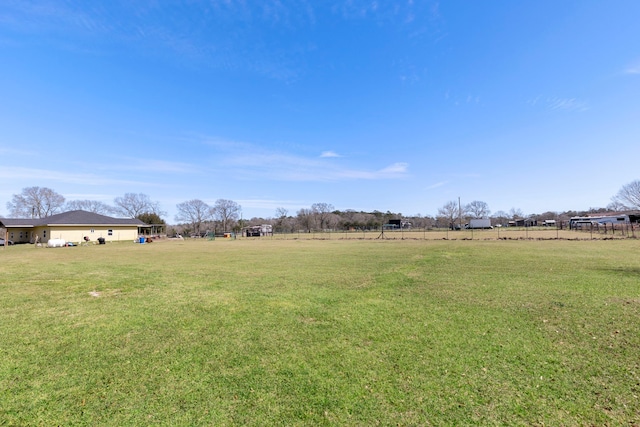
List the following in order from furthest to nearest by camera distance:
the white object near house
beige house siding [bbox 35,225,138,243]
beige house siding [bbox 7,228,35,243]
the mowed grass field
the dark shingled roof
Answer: beige house siding [bbox 7,228,35,243], the dark shingled roof, beige house siding [bbox 35,225,138,243], the white object near house, the mowed grass field

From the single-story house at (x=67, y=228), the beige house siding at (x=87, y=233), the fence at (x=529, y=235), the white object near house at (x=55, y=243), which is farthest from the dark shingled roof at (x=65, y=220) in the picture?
the fence at (x=529, y=235)

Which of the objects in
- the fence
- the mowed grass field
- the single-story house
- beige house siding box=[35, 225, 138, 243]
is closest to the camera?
the mowed grass field

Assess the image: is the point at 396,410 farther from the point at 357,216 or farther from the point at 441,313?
the point at 357,216

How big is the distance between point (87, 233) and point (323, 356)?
43241mm

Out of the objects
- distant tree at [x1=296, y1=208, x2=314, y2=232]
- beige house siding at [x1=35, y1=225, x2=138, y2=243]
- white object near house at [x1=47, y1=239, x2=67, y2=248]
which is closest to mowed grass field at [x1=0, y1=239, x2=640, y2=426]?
white object near house at [x1=47, y1=239, x2=67, y2=248]

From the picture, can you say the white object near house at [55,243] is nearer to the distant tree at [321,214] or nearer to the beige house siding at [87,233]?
the beige house siding at [87,233]

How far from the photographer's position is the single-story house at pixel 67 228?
33.8 meters

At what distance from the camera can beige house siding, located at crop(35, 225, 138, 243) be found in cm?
3362

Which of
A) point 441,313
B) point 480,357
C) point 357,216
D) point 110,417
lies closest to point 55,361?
point 110,417

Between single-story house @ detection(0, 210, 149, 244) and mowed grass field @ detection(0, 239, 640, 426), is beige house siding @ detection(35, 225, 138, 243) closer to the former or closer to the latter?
single-story house @ detection(0, 210, 149, 244)

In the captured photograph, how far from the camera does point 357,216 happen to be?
108 m

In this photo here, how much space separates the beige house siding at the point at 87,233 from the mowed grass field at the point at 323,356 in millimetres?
33177

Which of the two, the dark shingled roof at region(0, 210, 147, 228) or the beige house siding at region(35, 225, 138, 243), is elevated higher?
the dark shingled roof at region(0, 210, 147, 228)

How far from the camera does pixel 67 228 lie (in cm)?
3416
